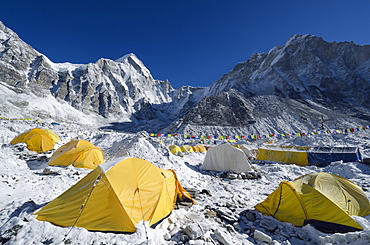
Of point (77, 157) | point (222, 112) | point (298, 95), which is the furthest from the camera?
point (298, 95)

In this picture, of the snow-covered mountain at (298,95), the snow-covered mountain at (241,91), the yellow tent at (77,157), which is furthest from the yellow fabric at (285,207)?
the snow-covered mountain at (298,95)

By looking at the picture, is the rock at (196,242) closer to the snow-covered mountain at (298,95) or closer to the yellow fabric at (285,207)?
the yellow fabric at (285,207)

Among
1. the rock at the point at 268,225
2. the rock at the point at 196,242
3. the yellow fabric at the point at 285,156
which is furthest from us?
the yellow fabric at the point at 285,156

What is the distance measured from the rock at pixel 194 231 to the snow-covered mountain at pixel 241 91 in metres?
59.5

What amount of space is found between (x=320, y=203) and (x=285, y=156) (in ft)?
55.0

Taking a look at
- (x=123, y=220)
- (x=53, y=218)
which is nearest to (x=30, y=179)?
(x=53, y=218)

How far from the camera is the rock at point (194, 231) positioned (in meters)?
4.28

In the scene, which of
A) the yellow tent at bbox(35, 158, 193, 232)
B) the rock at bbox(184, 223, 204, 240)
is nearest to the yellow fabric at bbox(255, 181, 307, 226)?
the rock at bbox(184, 223, 204, 240)

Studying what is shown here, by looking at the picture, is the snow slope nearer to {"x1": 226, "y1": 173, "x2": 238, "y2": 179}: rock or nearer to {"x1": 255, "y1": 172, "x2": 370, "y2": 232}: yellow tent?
{"x1": 255, "y1": 172, "x2": 370, "y2": 232}: yellow tent

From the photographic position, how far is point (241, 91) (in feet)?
288

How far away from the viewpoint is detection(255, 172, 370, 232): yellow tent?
16.8 ft

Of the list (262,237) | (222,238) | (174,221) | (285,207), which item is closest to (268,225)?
Answer: (285,207)

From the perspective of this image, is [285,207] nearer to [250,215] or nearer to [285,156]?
[250,215]

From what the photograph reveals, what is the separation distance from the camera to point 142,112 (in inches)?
4604
